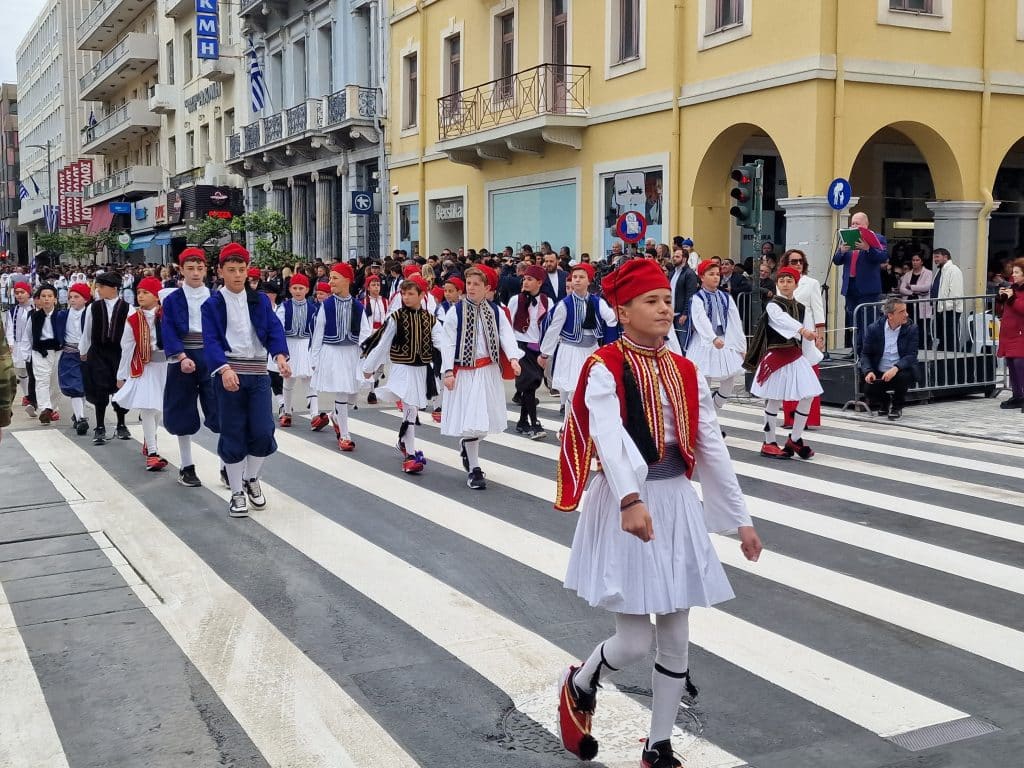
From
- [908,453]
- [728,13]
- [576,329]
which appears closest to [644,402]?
[576,329]

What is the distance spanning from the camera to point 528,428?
42.9ft

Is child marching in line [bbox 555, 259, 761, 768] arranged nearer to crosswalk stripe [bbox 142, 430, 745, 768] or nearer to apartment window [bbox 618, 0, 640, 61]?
crosswalk stripe [bbox 142, 430, 745, 768]

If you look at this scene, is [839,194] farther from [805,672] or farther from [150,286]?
[805,672]

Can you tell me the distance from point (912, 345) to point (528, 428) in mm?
4649

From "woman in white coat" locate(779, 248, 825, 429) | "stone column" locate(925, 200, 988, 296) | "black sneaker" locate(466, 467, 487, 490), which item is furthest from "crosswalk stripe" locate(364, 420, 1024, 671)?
"stone column" locate(925, 200, 988, 296)

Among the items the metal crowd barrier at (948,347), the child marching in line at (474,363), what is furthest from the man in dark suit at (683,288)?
the child marching in line at (474,363)

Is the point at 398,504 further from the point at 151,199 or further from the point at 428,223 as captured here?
the point at 151,199

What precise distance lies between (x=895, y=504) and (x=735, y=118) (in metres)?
11.9

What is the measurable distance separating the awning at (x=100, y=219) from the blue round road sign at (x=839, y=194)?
50.0 meters

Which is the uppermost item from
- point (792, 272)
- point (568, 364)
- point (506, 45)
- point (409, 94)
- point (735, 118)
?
point (506, 45)

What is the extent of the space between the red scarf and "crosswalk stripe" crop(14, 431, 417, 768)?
1.21 m

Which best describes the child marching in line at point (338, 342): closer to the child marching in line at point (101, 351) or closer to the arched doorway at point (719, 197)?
the child marching in line at point (101, 351)

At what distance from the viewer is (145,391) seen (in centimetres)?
1120

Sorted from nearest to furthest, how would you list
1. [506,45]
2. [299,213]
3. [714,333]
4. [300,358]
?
1. [714,333]
2. [300,358]
3. [506,45]
4. [299,213]
